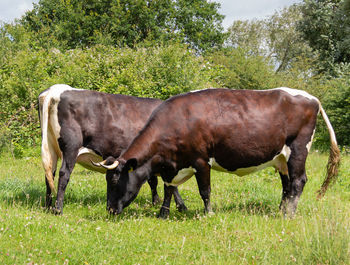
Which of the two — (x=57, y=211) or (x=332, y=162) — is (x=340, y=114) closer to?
(x=332, y=162)

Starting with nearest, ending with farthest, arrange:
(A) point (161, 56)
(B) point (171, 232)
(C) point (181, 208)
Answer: (B) point (171, 232) → (C) point (181, 208) → (A) point (161, 56)

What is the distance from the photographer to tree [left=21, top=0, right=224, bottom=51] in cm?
3422

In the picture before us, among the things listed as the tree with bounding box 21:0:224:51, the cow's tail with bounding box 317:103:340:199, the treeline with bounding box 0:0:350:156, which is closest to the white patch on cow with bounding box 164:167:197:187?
the cow's tail with bounding box 317:103:340:199

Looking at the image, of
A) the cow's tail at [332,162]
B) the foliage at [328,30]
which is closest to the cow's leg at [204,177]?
the cow's tail at [332,162]

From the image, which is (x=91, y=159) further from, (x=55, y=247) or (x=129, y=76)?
(x=129, y=76)

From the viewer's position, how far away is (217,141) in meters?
5.88

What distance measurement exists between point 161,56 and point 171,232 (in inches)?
417

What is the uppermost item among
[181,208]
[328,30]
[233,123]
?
[328,30]

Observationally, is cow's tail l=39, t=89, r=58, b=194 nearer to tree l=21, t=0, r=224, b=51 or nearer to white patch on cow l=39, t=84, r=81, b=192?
white patch on cow l=39, t=84, r=81, b=192

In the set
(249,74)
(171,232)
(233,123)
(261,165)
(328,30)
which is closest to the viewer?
(171,232)

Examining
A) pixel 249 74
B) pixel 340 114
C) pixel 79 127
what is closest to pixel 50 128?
pixel 79 127

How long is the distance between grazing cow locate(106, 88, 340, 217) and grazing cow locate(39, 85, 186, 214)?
1.84 feet

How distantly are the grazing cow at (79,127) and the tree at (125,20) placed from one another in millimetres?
27239

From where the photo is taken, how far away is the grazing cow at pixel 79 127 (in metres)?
5.92
